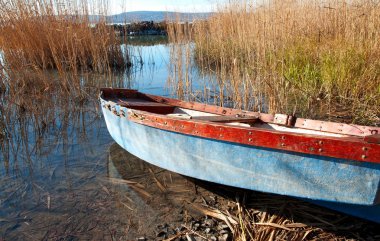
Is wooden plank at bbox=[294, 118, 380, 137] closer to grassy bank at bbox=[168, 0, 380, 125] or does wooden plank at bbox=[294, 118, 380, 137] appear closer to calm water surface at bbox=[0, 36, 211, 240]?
grassy bank at bbox=[168, 0, 380, 125]

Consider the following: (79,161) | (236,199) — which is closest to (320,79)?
(236,199)

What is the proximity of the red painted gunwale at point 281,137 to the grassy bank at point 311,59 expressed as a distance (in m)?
1.57

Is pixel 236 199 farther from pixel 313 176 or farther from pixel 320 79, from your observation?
pixel 320 79

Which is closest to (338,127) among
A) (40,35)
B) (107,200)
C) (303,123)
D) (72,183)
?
(303,123)

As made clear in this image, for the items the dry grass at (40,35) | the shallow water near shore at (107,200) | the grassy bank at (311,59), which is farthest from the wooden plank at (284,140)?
the dry grass at (40,35)

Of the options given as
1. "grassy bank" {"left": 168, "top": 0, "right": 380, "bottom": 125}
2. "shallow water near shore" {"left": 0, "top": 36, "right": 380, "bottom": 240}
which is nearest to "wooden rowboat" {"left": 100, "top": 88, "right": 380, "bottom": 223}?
"shallow water near shore" {"left": 0, "top": 36, "right": 380, "bottom": 240}

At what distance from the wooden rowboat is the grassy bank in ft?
4.63

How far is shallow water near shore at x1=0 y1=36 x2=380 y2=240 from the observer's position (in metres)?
2.72

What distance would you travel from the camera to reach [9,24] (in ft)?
20.4

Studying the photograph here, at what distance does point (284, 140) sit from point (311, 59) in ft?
13.0

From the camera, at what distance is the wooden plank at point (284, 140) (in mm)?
2020

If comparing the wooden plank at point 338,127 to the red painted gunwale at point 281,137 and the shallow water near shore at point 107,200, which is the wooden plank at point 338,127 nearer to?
the red painted gunwale at point 281,137

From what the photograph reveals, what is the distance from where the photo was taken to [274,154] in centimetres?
236

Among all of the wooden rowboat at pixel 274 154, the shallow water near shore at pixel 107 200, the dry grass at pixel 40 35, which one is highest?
the dry grass at pixel 40 35
